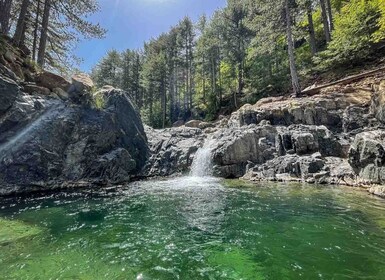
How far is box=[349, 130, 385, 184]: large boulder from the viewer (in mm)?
12039

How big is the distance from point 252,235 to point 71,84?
631 inches

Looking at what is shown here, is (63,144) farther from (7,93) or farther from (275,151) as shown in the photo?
(275,151)

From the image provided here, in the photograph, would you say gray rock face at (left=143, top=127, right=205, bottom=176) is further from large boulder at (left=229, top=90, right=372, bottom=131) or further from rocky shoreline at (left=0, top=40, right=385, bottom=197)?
large boulder at (left=229, top=90, right=372, bottom=131)

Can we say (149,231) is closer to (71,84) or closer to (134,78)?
(71,84)

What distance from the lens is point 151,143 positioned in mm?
24016

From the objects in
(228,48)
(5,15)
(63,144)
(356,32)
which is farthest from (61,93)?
(228,48)

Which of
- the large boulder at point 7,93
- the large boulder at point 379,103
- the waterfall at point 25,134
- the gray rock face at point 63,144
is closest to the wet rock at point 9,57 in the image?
the large boulder at point 7,93

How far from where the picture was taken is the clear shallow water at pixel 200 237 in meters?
5.42

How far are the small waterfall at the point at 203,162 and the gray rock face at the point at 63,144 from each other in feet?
14.6

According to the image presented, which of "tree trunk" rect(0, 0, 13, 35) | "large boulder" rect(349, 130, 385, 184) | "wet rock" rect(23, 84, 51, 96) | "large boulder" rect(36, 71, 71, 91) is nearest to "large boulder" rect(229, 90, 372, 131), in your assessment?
"large boulder" rect(349, 130, 385, 184)

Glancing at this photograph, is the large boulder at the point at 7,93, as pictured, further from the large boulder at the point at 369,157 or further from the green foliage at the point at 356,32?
the green foliage at the point at 356,32

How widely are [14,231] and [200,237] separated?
5667 millimetres

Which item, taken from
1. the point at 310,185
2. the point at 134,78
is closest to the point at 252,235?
the point at 310,185

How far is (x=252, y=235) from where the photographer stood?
7.41 metres
